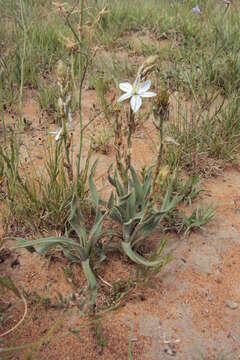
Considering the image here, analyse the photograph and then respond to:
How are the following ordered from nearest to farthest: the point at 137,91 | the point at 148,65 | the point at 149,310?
the point at 148,65
the point at 137,91
the point at 149,310

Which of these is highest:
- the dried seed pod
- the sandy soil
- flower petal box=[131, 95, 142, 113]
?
the dried seed pod

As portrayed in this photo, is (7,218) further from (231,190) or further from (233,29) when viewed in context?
(233,29)

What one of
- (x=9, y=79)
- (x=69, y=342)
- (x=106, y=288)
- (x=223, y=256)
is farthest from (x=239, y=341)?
(x=9, y=79)

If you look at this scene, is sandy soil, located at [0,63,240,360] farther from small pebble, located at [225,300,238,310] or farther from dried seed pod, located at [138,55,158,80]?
dried seed pod, located at [138,55,158,80]

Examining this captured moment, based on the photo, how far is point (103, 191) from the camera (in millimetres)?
2324

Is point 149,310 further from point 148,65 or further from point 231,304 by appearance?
point 148,65

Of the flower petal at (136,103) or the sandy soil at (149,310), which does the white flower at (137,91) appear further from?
the sandy soil at (149,310)

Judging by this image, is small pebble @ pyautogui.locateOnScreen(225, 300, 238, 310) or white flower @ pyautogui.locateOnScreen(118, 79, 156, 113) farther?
small pebble @ pyautogui.locateOnScreen(225, 300, 238, 310)

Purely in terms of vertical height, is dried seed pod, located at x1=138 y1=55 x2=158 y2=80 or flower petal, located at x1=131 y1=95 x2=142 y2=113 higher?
dried seed pod, located at x1=138 y1=55 x2=158 y2=80

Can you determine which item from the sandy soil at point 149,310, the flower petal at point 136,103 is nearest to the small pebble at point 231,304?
the sandy soil at point 149,310

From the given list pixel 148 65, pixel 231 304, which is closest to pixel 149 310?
pixel 231 304

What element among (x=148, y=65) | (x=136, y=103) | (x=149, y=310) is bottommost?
A: (x=149, y=310)

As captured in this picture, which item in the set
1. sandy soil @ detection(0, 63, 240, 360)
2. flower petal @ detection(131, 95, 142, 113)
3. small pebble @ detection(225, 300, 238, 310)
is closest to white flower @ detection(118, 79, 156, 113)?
flower petal @ detection(131, 95, 142, 113)

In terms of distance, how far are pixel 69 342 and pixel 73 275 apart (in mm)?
329
